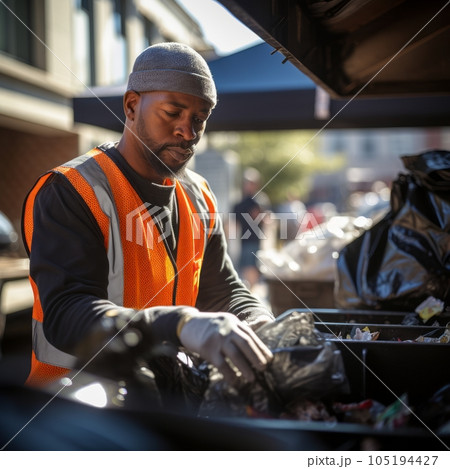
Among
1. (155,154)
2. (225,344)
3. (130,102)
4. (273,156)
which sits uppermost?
(273,156)

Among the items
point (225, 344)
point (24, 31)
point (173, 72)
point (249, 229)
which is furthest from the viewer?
point (24, 31)

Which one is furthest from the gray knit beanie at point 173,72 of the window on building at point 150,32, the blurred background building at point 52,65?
the window on building at point 150,32

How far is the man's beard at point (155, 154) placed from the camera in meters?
1.79

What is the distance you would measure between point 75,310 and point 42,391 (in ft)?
0.89

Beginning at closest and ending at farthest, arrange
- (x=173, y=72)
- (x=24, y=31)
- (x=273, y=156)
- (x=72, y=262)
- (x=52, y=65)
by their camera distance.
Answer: (x=72, y=262), (x=173, y=72), (x=24, y=31), (x=52, y=65), (x=273, y=156)

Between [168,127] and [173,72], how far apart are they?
0.56ft

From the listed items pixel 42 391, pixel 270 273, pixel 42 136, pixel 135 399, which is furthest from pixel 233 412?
pixel 42 136

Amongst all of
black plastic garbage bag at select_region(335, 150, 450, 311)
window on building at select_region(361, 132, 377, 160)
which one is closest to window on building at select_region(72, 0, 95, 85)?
black plastic garbage bag at select_region(335, 150, 450, 311)

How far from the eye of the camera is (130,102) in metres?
1.84

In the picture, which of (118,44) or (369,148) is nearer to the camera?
(118,44)

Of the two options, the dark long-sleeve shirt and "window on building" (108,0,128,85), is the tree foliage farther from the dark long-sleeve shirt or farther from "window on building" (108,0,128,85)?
the dark long-sleeve shirt

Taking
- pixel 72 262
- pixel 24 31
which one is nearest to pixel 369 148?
pixel 24 31

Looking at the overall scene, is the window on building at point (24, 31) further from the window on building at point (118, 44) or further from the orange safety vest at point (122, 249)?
the orange safety vest at point (122, 249)

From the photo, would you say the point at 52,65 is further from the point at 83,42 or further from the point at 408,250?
the point at 408,250
